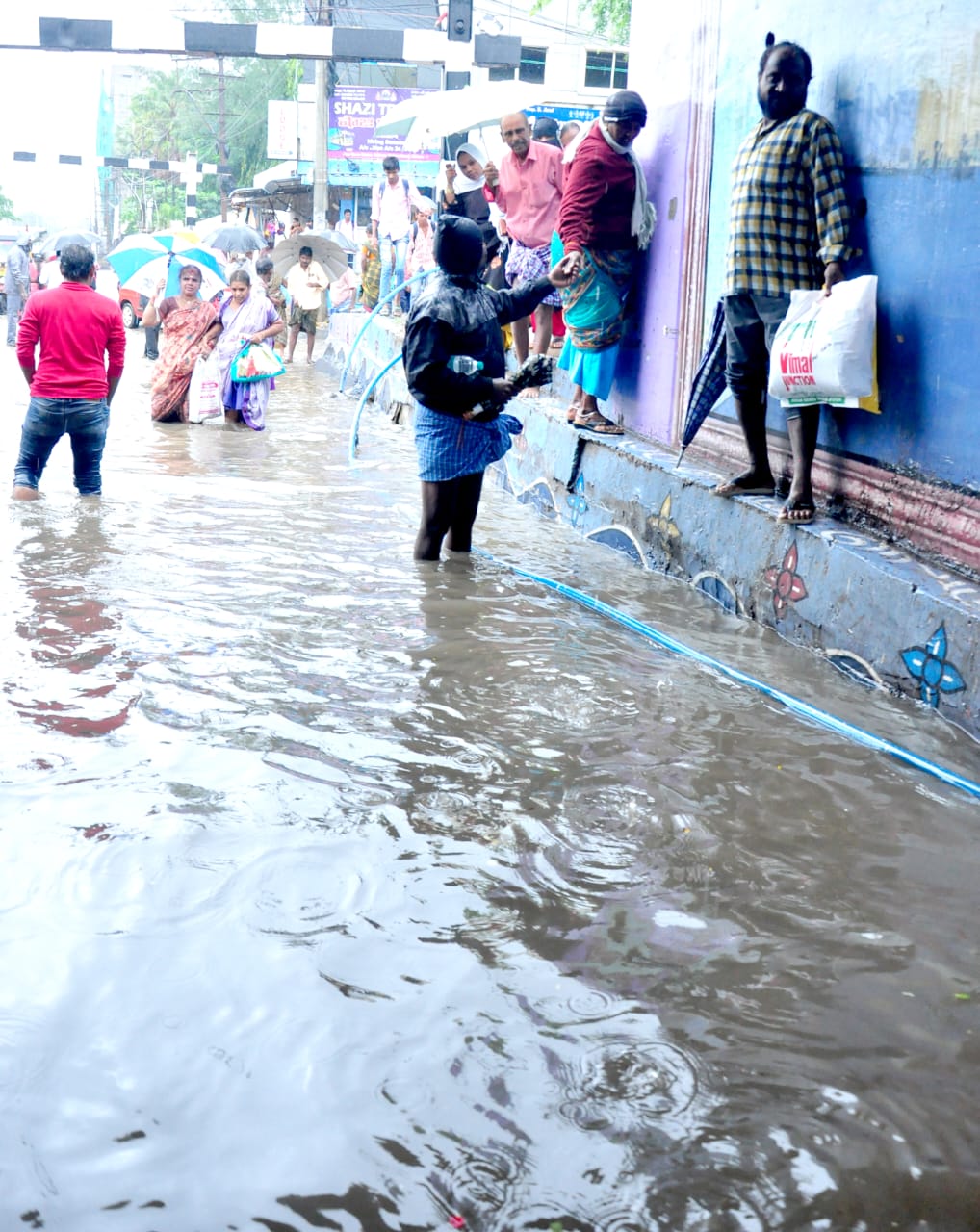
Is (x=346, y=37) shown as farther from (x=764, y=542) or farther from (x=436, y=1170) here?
(x=436, y=1170)

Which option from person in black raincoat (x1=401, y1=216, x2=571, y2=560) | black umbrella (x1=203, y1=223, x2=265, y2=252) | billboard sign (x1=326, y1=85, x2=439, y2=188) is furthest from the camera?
billboard sign (x1=326, y1=85, x2=439, y2=188)

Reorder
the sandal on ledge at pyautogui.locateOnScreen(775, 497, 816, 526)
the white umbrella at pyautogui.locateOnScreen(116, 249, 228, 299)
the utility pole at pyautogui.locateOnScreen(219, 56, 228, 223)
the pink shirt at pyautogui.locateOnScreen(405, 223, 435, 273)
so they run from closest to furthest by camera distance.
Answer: the sandal on ledge at pyautogui.locateOnScreen(775, 497, 816, 526), the white umbrella at pyautogui.locateOnScreen(116, 249, 228, 299), the pink shirt at pyautogui.locateOnScreen(405, 223, 435, 273), the utility pole at pyautogui.locateOnScreen(219, 56, 228, 223)

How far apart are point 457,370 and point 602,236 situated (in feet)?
6.92

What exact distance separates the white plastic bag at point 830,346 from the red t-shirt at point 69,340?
4163 millimetres

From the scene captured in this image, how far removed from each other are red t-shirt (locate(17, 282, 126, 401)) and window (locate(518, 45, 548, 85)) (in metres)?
27.5

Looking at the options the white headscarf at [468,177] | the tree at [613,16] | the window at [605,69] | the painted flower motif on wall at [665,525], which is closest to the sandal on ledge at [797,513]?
the painted flower motif on wall at [665,525]

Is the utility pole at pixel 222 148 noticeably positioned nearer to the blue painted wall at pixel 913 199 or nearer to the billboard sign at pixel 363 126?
the billboard sign at pixel 363 126

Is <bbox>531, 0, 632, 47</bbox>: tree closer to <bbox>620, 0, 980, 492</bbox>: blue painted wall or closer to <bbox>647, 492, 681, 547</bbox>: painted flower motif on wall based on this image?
<bbox>647, 492, 681, 547</bbox>: painted flower motif on wall

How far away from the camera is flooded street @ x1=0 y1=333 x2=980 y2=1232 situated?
1.96 m

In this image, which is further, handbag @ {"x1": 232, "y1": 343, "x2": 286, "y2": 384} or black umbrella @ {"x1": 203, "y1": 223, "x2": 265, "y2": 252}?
black umbrella @ {"x1": 203, "y1": 223, "x2": 265, "y2": 252}

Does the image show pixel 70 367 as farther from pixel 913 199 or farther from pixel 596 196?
pixel 913 199

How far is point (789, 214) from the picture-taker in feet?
16.3

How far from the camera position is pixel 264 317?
1128 centimetres

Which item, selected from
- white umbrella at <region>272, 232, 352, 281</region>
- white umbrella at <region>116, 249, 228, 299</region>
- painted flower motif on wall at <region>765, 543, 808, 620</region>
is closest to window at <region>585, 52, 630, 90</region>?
white umbrella at <region>272, 232, 352, 281</region>
